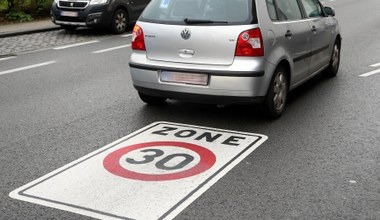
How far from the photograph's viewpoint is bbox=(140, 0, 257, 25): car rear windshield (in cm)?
586

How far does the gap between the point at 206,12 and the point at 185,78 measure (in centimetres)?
79

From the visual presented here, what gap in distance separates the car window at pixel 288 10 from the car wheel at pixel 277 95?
0.68 metres

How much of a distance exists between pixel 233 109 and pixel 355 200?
293 centimetres

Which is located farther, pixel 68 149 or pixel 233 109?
pixel 233 109

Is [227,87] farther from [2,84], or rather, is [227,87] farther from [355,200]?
[2,84]

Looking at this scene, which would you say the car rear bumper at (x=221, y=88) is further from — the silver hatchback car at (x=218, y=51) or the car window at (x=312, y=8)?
the car window at (x=312, y=8)

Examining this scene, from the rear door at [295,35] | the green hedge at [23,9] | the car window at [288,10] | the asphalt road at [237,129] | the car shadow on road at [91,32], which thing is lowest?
the car shadow on road at [91,32]

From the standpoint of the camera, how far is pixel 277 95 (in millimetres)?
6293

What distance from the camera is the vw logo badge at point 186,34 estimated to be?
5918mm

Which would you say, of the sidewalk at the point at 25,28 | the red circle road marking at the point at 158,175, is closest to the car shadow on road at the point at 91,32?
the sidewalk at the point at 25,28

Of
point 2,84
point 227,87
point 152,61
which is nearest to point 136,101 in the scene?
point 152,61

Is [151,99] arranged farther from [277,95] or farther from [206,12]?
[277,95]

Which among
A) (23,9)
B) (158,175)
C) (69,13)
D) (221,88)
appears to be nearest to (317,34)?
(221,88)

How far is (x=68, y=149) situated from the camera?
5.31 meters
